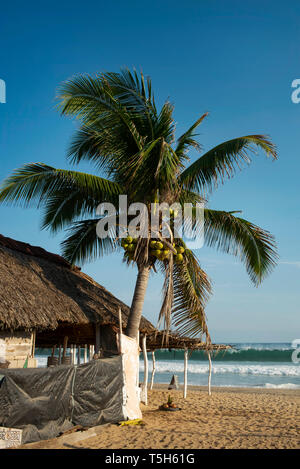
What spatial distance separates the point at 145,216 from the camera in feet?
32.3

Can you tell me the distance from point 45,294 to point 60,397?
3233 mm

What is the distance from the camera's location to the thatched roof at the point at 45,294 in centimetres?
904

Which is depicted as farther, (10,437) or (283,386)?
(283,386)

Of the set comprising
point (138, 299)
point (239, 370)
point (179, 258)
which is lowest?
point (239, 370)

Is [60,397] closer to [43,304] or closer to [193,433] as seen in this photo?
[43,304]

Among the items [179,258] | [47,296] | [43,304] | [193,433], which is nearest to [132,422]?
[193,433]

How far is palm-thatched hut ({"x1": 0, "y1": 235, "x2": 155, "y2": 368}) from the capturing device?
9.17 meters

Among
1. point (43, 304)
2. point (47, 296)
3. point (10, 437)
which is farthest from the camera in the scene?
point (47, 296)

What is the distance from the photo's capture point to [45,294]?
1047cm

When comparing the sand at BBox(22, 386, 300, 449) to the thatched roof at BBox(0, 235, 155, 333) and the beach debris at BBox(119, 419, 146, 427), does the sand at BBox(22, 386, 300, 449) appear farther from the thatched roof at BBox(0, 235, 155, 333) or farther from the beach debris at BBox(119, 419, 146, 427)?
the thatched roof at BBox(0, 235, 155, 333)

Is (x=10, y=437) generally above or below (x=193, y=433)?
above

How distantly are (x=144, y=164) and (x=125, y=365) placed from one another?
441cm

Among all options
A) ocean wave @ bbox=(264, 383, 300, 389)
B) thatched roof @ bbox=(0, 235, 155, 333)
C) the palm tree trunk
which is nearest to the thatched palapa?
thatched roof @ bbox=(0, 235, 155, 333)
